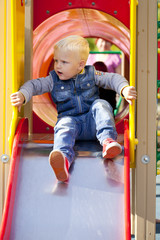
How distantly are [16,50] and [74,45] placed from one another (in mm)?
425

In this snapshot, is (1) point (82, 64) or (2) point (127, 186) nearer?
(2) point (127, 186)

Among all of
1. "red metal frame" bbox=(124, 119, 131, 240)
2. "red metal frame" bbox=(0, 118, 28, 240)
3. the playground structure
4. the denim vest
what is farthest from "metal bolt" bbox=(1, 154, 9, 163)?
"red metal frame" bbox=(124, 119, 131, 240)

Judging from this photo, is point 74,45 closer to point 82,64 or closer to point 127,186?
point 82,64

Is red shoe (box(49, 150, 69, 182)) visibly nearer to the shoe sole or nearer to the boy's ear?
the shoe sole

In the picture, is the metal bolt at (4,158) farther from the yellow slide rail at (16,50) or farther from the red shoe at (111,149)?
the red shoe at (111,149)

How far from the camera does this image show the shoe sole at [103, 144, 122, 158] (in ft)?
7.64

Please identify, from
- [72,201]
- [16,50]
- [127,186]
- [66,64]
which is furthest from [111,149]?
[16,50]

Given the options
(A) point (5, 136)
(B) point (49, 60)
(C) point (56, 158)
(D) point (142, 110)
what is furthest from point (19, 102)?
(B) point (49, 60)

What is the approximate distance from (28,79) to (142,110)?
966mm

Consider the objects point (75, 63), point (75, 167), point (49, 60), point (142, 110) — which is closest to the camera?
point (75, 167)

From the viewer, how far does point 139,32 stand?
2.67 meters

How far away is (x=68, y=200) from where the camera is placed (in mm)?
2307

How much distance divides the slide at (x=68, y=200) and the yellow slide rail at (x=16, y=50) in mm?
135

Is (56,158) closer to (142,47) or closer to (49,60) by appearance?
(142,47)
